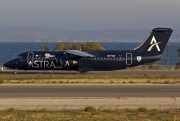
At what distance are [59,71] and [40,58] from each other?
5526 mm

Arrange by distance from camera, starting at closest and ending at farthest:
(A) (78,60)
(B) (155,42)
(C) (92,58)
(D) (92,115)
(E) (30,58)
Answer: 1. (D) (92,115)
2. (E) (30,58)
3. (A) (78,60)
4. (C) (92,58)
5. (B) (155,42)

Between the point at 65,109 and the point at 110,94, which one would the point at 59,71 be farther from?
the point at 65,109

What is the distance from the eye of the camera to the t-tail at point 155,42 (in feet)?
170

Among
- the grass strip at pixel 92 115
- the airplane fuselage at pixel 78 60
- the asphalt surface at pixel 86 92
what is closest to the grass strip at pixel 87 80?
the asphalt surface at pixel 86 92

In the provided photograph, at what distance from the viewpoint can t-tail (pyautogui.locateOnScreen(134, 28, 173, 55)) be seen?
51697 mm

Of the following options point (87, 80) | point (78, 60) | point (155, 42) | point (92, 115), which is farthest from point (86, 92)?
point (155, 42)

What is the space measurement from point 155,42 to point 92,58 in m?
6.93

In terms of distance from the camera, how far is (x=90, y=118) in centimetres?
1714

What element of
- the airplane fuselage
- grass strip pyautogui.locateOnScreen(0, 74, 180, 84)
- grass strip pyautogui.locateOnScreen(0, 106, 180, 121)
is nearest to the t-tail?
the airplane fuselage

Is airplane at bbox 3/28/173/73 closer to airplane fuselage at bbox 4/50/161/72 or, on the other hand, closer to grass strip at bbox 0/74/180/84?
airplane fuselage at bbox 4/50/161/72

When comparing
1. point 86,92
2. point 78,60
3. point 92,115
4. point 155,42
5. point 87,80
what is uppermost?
point 155,42

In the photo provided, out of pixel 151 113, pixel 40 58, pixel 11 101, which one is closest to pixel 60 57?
pixel 40 58

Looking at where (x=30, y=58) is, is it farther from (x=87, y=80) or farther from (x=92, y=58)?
(x=87, y=80)

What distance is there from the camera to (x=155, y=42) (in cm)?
5200
